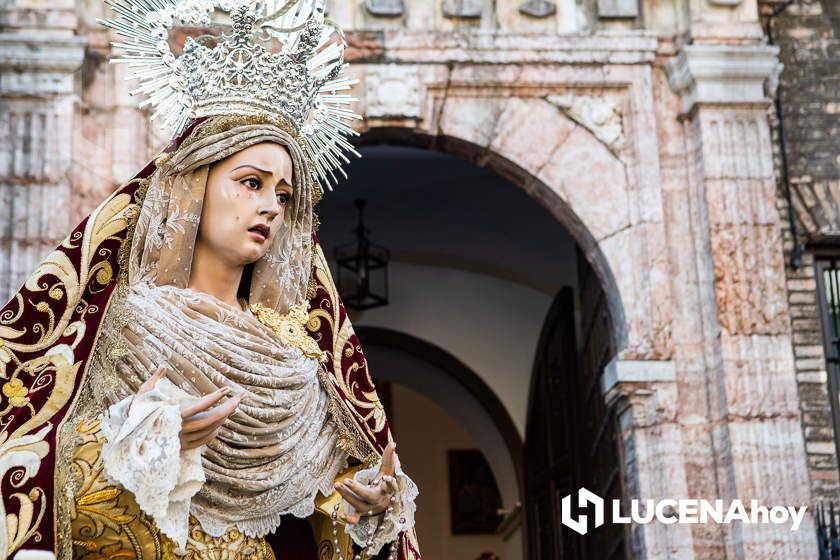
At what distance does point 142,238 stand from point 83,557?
2.52 feet

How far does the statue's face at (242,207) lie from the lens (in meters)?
3.43

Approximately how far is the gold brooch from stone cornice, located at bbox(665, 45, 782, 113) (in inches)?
178

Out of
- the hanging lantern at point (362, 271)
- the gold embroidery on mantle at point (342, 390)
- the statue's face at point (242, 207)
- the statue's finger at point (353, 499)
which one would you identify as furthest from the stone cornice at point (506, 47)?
the statue's finger at point (353, 499)

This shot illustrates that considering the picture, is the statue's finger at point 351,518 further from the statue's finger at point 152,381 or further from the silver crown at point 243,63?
the silver crown at point 243,63

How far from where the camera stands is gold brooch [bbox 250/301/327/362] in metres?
3.54

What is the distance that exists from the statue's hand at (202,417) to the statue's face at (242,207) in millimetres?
489

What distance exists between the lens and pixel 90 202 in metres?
7.35

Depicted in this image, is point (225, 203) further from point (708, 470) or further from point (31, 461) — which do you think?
point (708, 470)

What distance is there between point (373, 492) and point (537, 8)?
194 inches

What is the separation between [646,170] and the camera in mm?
7691

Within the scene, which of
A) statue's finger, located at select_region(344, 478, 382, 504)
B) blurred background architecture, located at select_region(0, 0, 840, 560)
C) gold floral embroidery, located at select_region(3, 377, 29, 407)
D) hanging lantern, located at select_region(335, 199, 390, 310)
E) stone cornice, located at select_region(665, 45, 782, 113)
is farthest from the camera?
hanging lantern, located at select_region(335, 199, 390, 310)

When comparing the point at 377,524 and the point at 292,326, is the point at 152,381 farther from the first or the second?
the point at 377,524

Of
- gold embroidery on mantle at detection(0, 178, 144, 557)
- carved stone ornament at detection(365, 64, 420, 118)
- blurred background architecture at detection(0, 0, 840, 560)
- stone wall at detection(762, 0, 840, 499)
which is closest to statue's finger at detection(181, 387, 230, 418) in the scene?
gold embroidery on mantle at detection(0, 178, 144, 557)

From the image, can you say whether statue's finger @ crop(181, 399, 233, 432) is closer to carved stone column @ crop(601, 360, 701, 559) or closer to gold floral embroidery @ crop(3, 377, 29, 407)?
gold floral embroidery @ crop(3, 377, 29, 407)
